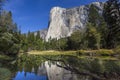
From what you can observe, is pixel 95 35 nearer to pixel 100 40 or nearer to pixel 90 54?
pixel 100 40

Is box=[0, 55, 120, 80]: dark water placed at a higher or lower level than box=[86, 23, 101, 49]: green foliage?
lower

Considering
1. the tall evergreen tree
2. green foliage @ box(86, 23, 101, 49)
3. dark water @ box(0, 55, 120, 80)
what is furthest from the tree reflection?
green foliage @ box(86, 23, 101, 49)

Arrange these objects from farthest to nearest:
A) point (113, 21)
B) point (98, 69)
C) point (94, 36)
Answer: point (94, 36)
point (113, 21)
point (98, 69)

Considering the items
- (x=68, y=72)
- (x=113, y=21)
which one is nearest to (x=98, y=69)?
(x=68, y=72)

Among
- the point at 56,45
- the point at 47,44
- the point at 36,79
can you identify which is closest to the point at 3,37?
the point at 36,79

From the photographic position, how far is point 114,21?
74812mm

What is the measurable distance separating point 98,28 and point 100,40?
7094 millimetres

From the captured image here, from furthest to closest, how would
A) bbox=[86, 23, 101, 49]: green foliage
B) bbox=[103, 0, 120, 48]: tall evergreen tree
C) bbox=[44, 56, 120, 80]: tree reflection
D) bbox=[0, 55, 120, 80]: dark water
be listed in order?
bbox=[86, 23, 101, 49]: green foliage → bbox=[103, 0, 120, 48]: tall evergreen tree → bbox=[0, 55, 120, 80]: dark water → bbox=[44, 56, 120, 80]: tree reflection

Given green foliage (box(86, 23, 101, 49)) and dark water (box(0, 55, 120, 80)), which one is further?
green foliage (box(86, 23, 101, 49))

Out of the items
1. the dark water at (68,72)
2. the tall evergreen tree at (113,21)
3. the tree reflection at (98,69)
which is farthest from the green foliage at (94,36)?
the dark water at (68,72)

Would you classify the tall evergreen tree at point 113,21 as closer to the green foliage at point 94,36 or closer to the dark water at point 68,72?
the green foliage at point 94,36

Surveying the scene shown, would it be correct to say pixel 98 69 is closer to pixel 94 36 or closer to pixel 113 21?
pixel 113 21

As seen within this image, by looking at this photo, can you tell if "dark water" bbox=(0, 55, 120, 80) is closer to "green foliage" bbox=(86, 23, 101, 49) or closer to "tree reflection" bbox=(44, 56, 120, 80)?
"tree reflection" bbox=(44, 56, 120, 80)

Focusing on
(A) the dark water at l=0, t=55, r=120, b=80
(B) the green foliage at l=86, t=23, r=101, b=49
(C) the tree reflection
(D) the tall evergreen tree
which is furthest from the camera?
(B) the green foliage at l=86, t=23, r=101, b=49
